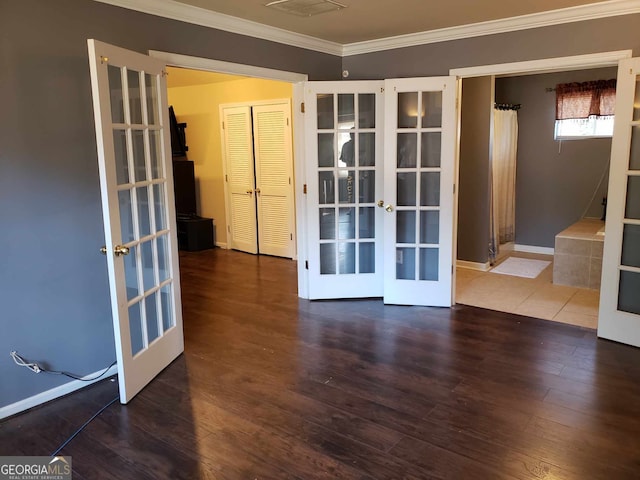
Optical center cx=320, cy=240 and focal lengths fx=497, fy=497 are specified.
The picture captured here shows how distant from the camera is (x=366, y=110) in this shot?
177 inches

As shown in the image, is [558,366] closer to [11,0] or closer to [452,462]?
[452,462]

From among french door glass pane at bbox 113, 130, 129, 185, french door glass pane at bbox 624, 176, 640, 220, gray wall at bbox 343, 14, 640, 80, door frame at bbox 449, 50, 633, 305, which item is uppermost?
gray wall at bbox 343, 14, 640, 80

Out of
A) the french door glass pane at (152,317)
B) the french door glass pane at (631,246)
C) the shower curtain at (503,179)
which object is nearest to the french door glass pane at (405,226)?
the french door glass pane at (631,246)

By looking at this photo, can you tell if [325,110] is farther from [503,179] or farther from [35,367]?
[503,179]

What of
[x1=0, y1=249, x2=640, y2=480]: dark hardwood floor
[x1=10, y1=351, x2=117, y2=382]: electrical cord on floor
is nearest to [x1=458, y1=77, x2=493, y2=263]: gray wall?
[x1=0, y1=249, x2=640, y2=480]: dark hardwood floor

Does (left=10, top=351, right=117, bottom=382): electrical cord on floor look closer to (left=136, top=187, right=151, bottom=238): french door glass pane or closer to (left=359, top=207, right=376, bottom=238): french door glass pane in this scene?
(left=136, top=187, right=151, bottom=238): french door glass pane

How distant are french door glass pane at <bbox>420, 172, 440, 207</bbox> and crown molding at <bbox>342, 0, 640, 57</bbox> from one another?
1.15m

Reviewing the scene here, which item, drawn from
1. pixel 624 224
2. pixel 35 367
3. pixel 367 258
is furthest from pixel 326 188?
pixel 35 367

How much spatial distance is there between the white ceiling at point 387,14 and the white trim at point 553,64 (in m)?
0.35

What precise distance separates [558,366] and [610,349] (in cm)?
57

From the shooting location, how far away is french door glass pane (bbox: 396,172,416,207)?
443cm

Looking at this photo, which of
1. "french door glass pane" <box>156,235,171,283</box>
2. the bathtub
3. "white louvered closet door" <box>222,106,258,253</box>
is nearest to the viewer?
"french door glass pane" <box>156,235,171,283</box>

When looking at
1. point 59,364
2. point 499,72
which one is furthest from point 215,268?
point 499,72

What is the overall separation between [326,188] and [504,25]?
1.98 metres
